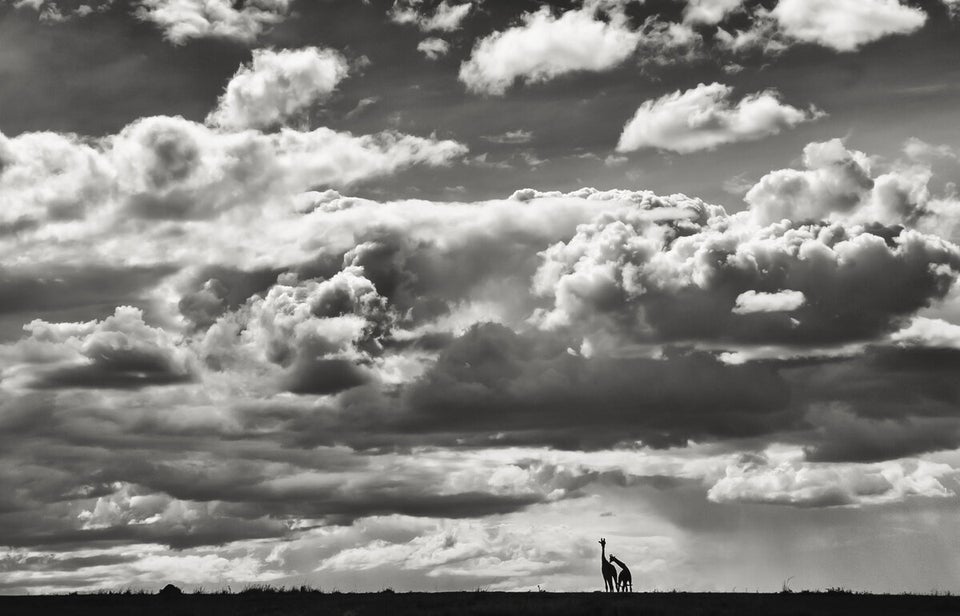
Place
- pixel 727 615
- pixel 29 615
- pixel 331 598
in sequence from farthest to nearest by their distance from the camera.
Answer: pixel 331 598 < pixel 29 615 < pixel 727 615

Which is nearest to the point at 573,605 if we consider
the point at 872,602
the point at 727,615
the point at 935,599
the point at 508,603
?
the point at 508,603

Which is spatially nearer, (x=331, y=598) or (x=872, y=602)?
(x=872, y=602)

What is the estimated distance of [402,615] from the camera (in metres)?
55.2

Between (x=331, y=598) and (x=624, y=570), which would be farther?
(x=624, y=570)

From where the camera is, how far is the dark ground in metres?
54.7

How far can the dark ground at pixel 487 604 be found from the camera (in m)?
54.7

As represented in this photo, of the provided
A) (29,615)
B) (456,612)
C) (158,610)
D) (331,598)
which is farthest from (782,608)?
(29,615)

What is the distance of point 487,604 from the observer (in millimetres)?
57781

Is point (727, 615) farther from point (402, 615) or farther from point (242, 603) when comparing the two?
point (242, 603)

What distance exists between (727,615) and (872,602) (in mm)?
10331

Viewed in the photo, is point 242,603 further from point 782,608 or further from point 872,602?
point 872,602

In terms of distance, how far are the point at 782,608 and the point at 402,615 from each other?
17421mm

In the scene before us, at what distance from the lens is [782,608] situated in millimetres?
55156

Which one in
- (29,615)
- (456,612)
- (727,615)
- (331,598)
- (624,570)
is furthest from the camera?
(624,570)
